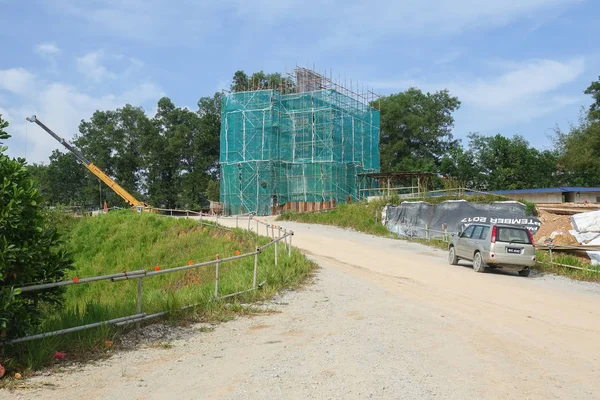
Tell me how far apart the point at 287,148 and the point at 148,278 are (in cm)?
3171

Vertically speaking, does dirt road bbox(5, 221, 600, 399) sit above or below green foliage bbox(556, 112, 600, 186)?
below

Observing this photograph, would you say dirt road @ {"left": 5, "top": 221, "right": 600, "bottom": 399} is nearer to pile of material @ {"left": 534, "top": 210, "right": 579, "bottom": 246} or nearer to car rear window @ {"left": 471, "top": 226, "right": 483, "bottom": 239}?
car rear window @ {"left": 471, "top": 226, "right": 483, "bottom": 239}

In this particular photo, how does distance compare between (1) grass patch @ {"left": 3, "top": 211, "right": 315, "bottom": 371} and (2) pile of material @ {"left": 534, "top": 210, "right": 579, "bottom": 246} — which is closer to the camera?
(1) grass patch @ {"left": 3, "top": 211, "right": 315, "bottom": 371}

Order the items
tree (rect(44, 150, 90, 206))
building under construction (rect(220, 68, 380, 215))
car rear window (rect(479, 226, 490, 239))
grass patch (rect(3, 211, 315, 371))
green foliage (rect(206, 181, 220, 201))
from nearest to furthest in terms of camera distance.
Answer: grass patch (rect(3, 211, 315, 371))
car rear window (rect(479, 226, 490, 239))
building under construction (rect(220, 68, 380, 215))
green foliage (rect(206, 181, 220, 201))
tree (rect(44, 150, 90, 206))

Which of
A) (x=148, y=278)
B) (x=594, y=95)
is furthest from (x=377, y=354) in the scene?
(x=594, y=95)

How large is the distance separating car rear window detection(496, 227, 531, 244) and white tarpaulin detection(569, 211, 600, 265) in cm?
302

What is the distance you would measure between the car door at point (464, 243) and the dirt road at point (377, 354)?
18.8 feet

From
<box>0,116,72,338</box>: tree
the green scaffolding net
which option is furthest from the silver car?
the green scaffolding net

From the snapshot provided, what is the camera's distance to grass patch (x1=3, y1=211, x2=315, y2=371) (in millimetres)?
7191

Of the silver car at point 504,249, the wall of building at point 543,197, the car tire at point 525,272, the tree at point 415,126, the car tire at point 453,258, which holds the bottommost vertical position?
the car tire at point 525,272

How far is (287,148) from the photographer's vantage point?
54781mm

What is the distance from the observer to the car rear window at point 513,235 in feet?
56.3

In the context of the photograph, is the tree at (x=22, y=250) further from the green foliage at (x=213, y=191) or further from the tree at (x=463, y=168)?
the green foliage at (x=213, y=191)

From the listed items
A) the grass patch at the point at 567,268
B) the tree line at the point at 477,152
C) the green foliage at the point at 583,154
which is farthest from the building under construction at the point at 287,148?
the grass patch at the point at 567,268
